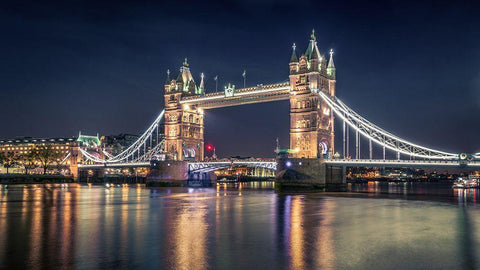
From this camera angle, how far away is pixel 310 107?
6166cm

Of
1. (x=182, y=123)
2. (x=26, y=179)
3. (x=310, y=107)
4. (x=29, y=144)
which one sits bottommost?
(x=26, y=179)

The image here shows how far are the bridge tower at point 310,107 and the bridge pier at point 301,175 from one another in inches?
95.8

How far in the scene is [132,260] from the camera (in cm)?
1438

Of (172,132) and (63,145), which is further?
(63,145)

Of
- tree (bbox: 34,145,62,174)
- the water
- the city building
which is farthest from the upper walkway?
the city building

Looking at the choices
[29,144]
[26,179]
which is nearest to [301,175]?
[26,179]

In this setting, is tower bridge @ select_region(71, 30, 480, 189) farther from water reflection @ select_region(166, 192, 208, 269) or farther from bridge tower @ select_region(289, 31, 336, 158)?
water reflection @ select_region(166, 192, 208, 269)

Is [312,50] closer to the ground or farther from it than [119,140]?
farther from it

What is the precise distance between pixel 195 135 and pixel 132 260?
69201mm

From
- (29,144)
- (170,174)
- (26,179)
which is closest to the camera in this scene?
(170,174)

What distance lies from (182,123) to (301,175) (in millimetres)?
29044

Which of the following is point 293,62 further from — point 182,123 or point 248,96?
point 182,123

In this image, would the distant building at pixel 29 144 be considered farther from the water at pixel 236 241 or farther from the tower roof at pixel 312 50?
the water at pixel 236 241

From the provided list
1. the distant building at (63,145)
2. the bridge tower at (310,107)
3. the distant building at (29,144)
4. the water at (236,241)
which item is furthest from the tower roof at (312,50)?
the distant building at (29,144)
